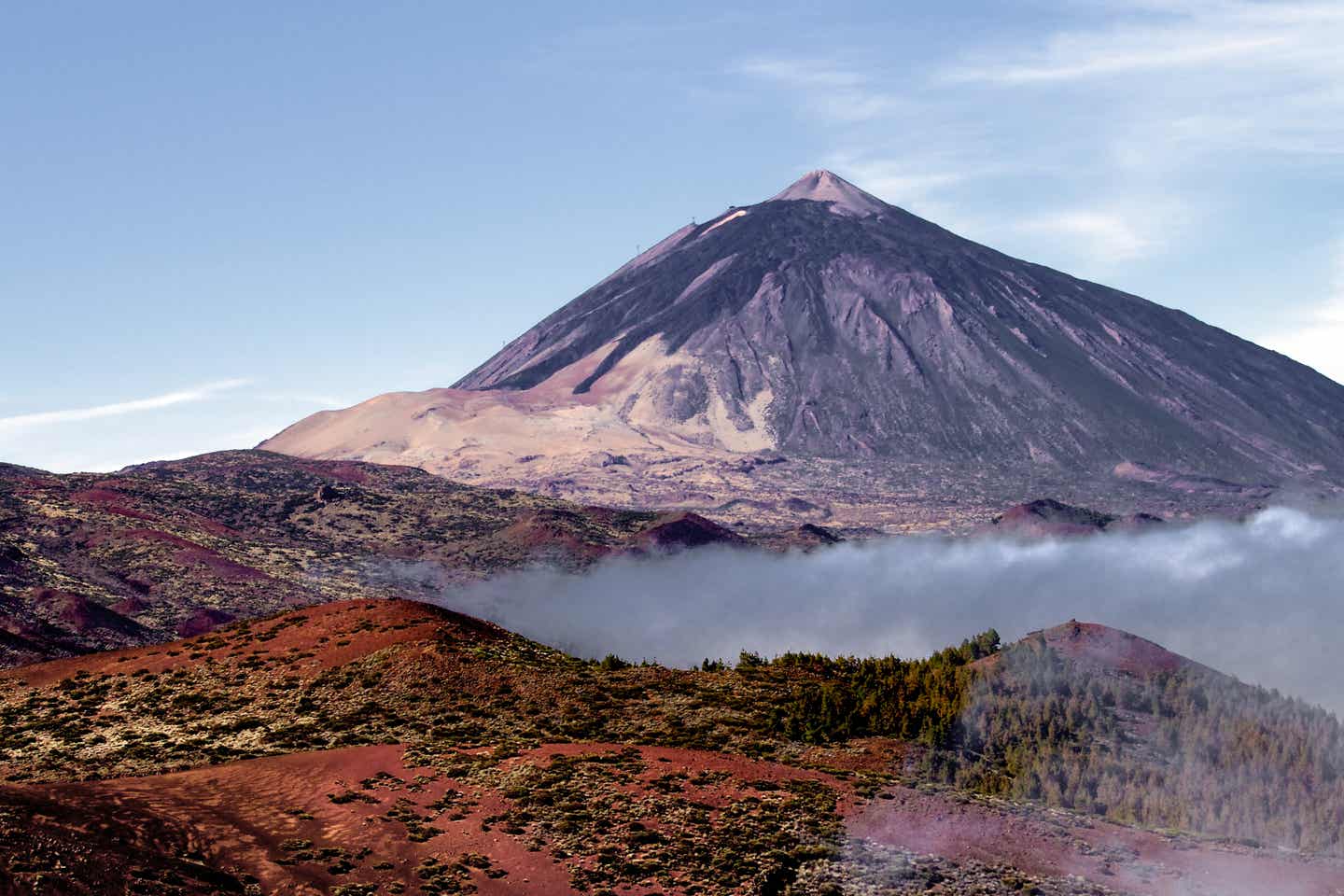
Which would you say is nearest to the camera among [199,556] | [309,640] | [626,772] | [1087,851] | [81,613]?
[1087,851]

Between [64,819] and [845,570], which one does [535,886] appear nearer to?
[64,819]

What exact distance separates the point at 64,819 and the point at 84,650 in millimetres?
78562

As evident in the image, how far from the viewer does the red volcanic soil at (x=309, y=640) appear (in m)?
60.4

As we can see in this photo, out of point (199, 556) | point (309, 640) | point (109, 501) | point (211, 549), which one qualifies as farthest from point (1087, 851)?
→ point (109, 501)

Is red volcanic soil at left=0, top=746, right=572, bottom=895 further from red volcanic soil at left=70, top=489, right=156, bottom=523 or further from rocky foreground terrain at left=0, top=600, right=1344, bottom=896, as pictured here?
red volcanic soil at left=70, top=489, right=156, bottom=523

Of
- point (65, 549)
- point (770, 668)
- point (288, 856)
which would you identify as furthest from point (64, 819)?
point (65, 549)

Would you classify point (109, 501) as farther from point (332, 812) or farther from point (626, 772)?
point (626, 772)

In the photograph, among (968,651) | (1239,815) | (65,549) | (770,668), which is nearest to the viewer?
(1239,815)

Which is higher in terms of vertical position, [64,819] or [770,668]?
[770,668]

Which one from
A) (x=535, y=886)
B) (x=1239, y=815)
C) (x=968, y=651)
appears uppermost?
(x=968, y=651)

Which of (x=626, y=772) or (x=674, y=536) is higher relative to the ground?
(x=674, y=536)

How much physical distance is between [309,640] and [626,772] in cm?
2216

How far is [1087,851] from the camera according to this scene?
4075 cm

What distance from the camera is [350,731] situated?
168ft
